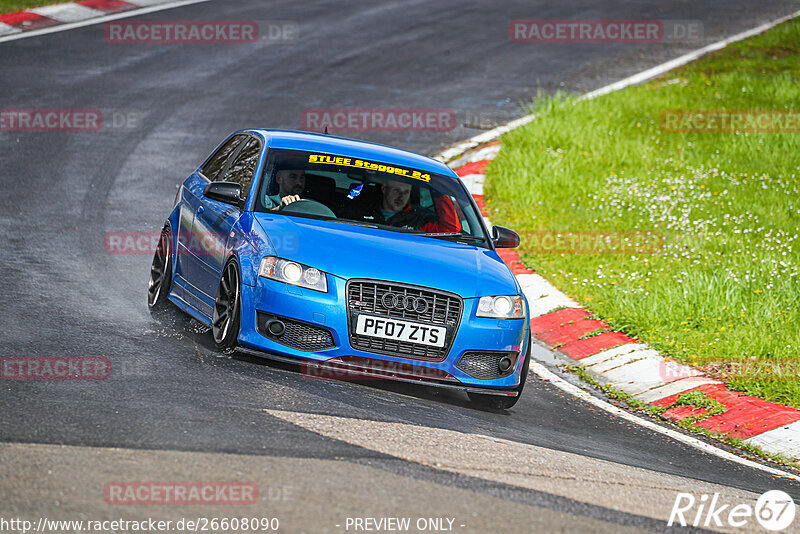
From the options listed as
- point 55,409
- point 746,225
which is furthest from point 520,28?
point 55,409

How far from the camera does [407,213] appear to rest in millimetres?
8273

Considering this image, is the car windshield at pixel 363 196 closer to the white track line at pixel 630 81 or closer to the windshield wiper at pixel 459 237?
the windshield wiper at pixel 459 237

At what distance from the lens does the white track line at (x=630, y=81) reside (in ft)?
53.8

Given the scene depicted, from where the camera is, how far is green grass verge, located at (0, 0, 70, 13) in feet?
72.3

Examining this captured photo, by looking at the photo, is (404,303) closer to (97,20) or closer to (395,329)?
(395,329)

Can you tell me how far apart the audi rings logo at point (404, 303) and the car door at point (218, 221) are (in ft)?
4.32

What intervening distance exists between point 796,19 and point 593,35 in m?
4.84

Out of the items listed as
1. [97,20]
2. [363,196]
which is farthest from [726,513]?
[97,20]
